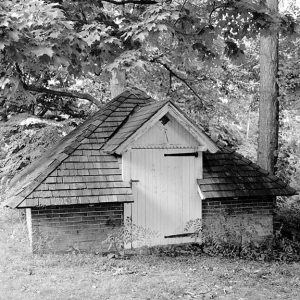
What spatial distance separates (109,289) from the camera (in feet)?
24.5

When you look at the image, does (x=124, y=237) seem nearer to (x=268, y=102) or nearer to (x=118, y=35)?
(x=118, y=35)

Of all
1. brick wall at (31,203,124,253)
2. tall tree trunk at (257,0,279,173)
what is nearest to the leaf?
brick wall at (31,203,124,253)

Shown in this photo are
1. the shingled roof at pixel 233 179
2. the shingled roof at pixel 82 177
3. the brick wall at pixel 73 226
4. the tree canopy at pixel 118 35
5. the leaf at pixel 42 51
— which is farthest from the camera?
the shingled roof at pixel 233 179

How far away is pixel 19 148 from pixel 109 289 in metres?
9.38

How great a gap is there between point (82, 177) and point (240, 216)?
4.04 metres

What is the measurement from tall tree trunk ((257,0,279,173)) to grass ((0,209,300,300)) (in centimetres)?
405

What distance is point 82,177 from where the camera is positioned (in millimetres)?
10086

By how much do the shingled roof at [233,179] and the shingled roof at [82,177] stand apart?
2070mm

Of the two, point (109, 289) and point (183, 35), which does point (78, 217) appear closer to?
point (109, 289)

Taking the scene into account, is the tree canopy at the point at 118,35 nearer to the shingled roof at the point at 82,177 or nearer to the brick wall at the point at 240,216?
the shingled roof at the point at 82,177

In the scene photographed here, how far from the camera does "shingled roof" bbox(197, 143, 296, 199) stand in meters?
10.7

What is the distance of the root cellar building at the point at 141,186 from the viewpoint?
9.73 meters

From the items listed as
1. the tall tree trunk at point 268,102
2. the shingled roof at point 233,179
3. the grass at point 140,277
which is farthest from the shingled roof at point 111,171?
the tall tree trunk at point 268,102

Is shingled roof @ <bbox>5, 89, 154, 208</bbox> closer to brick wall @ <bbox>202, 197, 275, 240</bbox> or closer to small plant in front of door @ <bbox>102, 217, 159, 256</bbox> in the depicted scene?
small plant in front of door @ <bbox>102, 217, 159, 256</bbox>
